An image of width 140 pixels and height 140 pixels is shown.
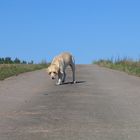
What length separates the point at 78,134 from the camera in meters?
9.57

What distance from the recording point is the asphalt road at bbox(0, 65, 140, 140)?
966 cm

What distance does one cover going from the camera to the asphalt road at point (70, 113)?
966cm

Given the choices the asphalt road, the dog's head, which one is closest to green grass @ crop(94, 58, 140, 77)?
the dog's head

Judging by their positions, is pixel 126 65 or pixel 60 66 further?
pixel 126 65

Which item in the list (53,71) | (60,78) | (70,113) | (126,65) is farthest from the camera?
(126,65)

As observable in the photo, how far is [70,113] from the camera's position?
40.4 ft

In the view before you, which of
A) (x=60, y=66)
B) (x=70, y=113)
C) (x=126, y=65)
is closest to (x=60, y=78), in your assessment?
(x=60, y=66)

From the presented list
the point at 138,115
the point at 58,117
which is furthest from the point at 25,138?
the point at 138,115

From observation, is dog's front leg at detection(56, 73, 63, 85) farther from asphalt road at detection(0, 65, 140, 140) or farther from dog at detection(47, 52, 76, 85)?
asphalt road at detection(0, 65, 140, 140)

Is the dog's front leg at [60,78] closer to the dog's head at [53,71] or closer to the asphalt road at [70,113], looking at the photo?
the dog's head at [53,71]

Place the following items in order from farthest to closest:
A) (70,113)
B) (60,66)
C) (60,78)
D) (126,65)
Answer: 1. (126,65)
2. (60,66)
3. (60,78)
4. (70,113)

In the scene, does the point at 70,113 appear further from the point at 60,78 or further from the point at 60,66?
the point at 60,66

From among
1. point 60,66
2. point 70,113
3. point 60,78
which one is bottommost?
point 70,113

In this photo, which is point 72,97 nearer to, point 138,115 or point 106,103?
point 106,103
